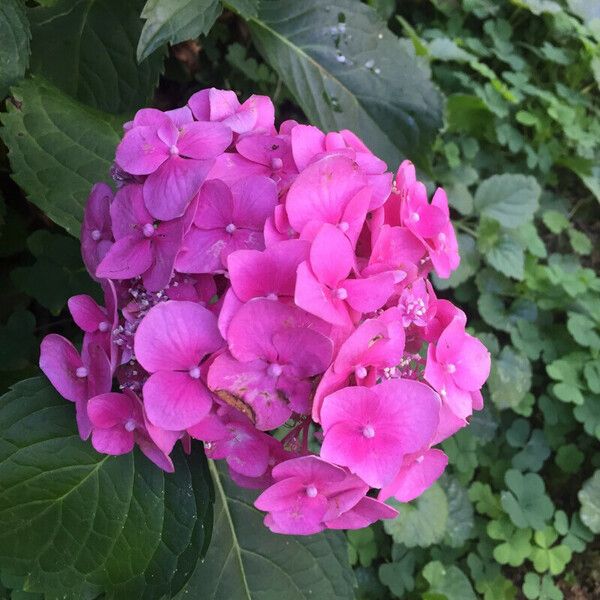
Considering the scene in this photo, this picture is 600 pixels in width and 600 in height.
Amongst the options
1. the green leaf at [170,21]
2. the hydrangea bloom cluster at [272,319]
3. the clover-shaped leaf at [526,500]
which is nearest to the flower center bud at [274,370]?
the hydrangea bloom cluster at [272,319]

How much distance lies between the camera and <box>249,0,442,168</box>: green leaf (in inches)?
56.2

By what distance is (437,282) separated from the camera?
5.86 ft

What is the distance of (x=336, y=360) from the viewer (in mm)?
683

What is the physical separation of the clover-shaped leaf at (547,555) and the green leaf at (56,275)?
1386 mm

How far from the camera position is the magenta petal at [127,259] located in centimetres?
76

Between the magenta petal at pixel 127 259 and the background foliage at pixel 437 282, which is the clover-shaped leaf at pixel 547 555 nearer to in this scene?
the background foliage at pixel 437 282

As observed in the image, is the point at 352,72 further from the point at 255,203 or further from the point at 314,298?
the point at 314,298

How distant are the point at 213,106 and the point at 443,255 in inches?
14.1

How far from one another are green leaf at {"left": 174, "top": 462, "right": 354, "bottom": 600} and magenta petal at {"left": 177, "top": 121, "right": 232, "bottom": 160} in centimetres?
71

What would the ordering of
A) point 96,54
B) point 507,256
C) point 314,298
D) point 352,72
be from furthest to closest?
point 507,256, point 352,72, point 96,54, point 314,298

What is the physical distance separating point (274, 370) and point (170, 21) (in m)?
0.56

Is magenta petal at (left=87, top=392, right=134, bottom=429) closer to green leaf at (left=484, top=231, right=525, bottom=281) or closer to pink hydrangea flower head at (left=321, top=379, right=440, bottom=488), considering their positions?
pink hydrangea flower head at (left=321, top=379, right=440, bottom=488)

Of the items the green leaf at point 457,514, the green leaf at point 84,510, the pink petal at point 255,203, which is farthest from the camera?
the green leaf at point 457,514

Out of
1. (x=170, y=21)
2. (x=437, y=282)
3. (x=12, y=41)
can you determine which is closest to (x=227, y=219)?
(x=170, y=21)
